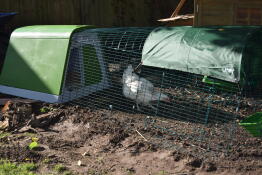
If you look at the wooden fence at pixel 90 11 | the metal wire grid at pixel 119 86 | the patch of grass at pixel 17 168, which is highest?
the wooden fence at pixel 90 11

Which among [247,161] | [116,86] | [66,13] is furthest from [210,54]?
[66,13]

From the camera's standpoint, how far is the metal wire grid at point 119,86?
639 cm

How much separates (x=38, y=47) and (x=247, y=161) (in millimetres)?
4049

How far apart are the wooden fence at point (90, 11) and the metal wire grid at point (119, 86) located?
2.95 metres

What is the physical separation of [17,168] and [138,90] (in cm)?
240

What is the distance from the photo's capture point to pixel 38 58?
6.94 m

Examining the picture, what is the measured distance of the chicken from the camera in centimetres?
627

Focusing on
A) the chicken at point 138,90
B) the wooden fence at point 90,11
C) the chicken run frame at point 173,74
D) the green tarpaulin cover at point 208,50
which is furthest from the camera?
the wooden fence at point 90,11

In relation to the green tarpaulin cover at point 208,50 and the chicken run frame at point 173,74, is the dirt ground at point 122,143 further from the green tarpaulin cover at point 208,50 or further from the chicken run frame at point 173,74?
the green tarpaulin cover at point 208,50

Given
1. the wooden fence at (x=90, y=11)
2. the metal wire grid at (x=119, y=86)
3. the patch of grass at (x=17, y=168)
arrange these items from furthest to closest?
the wooden fence at (x=90, y=11), the metal wire grid at (x=119, y=86), the patch of grass at (x=17, y=168)

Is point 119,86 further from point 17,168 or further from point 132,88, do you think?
point 17,168

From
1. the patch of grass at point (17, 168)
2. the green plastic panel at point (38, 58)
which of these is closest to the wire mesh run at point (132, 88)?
the green plastic panel at point (38, 58)

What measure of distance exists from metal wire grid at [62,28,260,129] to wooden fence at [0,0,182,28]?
2952mm

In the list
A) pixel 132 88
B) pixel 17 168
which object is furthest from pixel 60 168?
pixel 132 88
